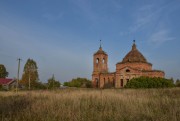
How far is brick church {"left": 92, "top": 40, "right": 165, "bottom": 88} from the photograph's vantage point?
4606 cm

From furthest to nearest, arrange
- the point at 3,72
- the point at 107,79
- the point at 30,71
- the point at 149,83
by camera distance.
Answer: the point at 3,72 → the point at 30,71 → the point at 107,79 → the point at 149,83

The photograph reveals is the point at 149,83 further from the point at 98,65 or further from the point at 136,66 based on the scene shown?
the point at 98,65

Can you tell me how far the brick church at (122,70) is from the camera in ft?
151

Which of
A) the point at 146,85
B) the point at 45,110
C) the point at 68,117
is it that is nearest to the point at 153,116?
the point at 68,117

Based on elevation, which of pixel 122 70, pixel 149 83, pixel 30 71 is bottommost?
pixel 149 83

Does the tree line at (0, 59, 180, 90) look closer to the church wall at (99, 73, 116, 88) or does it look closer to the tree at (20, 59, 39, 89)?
the tree at (20, 59, 39, 89)

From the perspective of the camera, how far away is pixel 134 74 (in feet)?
151

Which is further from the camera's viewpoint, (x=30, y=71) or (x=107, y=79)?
(x=30, y=71)

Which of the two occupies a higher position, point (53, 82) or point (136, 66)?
point (136, 66)

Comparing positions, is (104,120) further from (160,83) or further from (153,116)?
(160,83)

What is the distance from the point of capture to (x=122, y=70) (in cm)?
4712

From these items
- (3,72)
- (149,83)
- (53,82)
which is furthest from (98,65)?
(3,72)

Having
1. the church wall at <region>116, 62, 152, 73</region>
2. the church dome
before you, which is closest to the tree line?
the church wall at <region>116, 62, 152, 73</region>

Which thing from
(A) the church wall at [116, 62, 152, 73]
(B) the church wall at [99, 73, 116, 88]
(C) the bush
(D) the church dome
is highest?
(D) the church dome
